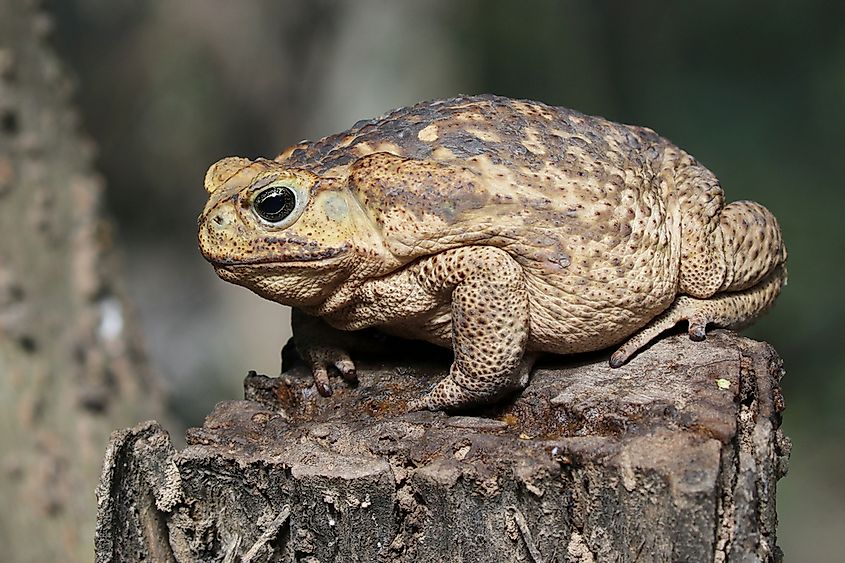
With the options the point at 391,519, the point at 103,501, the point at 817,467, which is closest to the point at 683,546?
the point at 391,519

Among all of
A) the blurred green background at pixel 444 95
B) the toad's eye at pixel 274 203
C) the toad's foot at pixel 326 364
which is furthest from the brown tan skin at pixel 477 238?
the blurred green background at pixel 444 95

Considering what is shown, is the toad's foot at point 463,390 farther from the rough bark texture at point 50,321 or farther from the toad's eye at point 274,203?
the rough bark texture at point 50,321

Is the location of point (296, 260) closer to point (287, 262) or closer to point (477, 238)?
point (287, 262)

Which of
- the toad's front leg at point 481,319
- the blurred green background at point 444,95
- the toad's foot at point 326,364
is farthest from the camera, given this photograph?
the blurred green background at point 444,95

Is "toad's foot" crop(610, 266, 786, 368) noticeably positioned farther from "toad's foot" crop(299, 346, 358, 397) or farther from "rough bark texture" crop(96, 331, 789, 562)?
"toad's foot" crop(299, 346, 358, 397)

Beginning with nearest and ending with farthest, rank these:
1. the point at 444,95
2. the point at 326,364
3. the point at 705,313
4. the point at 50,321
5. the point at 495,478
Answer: the point at 495,478 → the point at 705,313 → the point at 326,364 → the point at 50,321 → the point at 444,95

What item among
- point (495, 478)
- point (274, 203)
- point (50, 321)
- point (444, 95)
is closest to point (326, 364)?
point (274, 203)
